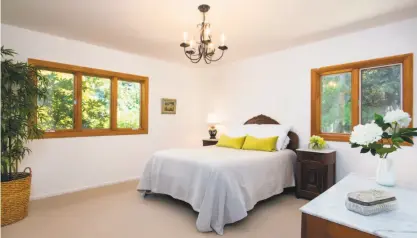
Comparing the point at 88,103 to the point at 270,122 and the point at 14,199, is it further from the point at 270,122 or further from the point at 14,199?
the point at 270,122

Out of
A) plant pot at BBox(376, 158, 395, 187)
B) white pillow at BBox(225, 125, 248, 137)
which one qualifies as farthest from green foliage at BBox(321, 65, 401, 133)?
plant pot at BBox(376, 158, 395, 187)

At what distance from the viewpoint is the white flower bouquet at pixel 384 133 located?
142 cm

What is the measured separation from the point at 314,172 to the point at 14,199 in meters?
3.76

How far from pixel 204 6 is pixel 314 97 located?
234cm

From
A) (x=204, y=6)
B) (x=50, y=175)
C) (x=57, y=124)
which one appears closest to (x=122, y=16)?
(x=204, y=6)

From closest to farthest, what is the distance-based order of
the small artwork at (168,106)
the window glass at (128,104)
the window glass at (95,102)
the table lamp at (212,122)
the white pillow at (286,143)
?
the white pillow at (286,143) → the window glass at (95,102) → the window glass at (128,104) → the small artwork at (168,106) → the table lamp at (212,122)

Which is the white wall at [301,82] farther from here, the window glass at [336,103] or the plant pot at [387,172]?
the plant pot at [387,172]

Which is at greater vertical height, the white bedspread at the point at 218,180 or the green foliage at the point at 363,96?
the green foliage at the point at 363,96

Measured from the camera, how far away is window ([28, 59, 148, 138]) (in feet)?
11.6

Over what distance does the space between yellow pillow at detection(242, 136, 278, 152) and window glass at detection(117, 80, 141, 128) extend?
222 cm

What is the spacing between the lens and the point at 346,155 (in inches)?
135

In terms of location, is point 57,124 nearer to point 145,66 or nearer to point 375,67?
point 145,66

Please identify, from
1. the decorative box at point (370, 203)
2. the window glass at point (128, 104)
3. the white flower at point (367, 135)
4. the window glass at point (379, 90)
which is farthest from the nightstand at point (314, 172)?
the window glass at point (128, 104)

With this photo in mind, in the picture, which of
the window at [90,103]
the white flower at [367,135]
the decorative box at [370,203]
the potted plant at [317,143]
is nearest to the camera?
the decorative box at [370,203]
